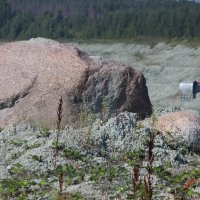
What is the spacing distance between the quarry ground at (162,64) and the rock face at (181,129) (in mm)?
19153

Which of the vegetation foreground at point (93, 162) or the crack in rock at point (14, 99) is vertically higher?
the crack in rock at point (14, 99)

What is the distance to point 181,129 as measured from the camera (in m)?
10.0

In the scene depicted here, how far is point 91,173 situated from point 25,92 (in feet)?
10.6

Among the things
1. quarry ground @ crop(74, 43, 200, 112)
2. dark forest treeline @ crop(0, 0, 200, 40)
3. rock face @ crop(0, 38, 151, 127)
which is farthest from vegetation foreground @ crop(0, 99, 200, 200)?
Answer: dark forest treeline @ crop(0, 0, 200, 40)

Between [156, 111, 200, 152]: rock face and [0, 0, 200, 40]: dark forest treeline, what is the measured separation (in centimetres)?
6351

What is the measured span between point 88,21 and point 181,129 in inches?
3276

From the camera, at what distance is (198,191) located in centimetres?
743

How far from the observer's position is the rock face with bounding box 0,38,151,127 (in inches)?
422

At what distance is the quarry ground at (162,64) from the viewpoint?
130 feet

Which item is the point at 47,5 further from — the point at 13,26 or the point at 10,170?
the point at 10,170

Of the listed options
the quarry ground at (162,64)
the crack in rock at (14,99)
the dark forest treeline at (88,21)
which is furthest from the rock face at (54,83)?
the dark forest treeline at (88,21)

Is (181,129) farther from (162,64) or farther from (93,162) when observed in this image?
(162,64)

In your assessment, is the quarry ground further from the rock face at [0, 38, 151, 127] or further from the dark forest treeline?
the rock face at [0, 38, 151, 127]

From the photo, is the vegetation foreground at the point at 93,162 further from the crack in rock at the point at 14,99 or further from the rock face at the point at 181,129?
the crack in rock at the point at 14,99
